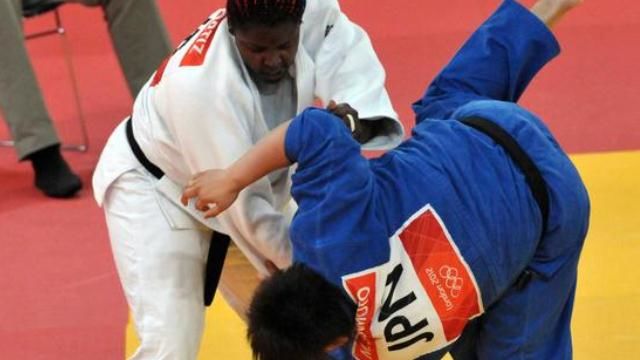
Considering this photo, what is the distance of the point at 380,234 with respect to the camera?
2.23m

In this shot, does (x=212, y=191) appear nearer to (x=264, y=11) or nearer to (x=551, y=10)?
(x=264, y=11)

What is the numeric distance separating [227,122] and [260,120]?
11 centimetres

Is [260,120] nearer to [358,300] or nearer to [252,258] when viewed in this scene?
[252,258]

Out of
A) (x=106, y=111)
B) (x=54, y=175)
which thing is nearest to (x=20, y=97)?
(x=54, y=175)

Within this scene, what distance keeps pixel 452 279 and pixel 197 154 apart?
0.66m

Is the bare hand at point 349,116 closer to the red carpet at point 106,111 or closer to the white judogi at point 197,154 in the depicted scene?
the white judogi at point 197,154

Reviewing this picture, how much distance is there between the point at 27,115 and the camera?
501 centimetres

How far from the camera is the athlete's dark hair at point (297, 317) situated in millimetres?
2102

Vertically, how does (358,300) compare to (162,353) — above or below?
above

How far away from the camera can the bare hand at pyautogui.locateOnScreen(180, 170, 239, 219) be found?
8.04 feet

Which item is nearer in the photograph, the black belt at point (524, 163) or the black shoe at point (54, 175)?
the black belt at point (524, 163)

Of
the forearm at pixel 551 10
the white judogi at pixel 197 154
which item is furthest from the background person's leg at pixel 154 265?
the forearm at pixel 551 10

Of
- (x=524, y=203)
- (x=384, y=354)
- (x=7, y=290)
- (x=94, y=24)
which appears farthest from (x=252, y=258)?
(x=94, y=24)

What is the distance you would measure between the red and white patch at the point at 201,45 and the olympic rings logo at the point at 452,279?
28.9 inches
